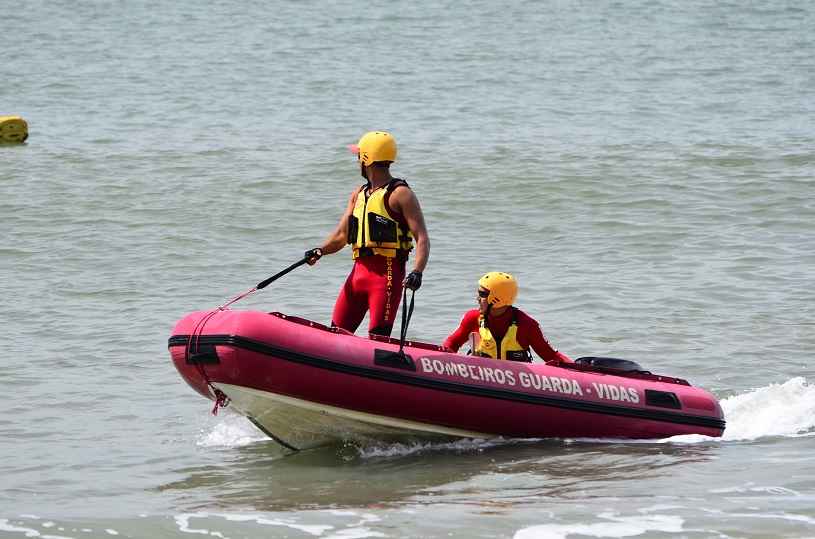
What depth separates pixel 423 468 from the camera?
6531mm

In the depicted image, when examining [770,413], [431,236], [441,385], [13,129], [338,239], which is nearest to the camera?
[441,385]

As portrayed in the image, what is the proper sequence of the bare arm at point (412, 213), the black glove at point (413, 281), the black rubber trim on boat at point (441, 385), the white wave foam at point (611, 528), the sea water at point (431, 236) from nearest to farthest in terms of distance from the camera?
the white wave foam at point (611, 528), the sea water at point (431, 236), the black rubber trim on boat at point (441, 385), the black glove at point (413, 281), the bare arm at point (412, 213)

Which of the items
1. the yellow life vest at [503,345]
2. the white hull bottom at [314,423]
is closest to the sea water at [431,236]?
the white hull bottom at [314,423]

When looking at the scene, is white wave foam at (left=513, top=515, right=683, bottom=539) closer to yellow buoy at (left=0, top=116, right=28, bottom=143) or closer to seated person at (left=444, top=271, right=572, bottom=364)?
seated person at (left=444, top=271, right=572, bottom=364)

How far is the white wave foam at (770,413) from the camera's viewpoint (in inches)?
281

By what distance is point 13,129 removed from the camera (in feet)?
58.2

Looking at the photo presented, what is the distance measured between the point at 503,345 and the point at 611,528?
171 centimetres

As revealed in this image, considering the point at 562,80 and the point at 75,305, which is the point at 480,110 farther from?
the point at 75,305

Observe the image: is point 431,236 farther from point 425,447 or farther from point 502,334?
point 425,447

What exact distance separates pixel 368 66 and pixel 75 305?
48.3 ft

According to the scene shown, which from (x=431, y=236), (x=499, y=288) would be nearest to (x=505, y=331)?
(x=499, y=288)

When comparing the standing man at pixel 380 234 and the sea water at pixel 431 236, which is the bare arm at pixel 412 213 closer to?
the standing man at pixel 380 234

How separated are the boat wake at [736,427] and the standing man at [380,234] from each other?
1.98ft

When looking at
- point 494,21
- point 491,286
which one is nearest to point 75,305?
point 491,286
